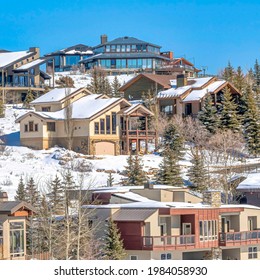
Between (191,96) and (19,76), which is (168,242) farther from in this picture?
(19,76)

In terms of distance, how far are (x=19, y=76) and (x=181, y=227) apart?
153 ft

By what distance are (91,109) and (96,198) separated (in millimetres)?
22795

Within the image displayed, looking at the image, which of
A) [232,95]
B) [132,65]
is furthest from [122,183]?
[132,65]

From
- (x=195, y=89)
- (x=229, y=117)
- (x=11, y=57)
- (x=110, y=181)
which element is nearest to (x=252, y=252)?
(x=110, y=181)

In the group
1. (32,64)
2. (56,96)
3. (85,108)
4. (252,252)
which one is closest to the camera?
(252,252)

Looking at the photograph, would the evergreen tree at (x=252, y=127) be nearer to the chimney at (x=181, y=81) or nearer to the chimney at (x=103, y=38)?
the chimney at (x=181, y=81)

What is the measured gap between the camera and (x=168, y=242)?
3544 centimetres

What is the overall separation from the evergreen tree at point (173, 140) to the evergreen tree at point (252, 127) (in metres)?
5.40

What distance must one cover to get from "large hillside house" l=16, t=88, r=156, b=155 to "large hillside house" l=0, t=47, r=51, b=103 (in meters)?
14.7

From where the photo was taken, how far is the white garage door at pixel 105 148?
5938cm

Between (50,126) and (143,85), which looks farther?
(143,85)

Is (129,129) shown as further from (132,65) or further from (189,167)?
(132,65)

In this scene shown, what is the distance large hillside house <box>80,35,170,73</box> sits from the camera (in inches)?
4092

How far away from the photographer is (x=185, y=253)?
3638 centimetres
